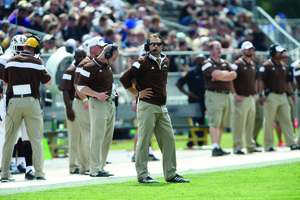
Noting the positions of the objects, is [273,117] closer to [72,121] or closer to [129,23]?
[72,121]

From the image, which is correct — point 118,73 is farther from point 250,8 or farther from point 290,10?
point 290,10

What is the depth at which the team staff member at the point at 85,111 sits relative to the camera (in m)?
8.74

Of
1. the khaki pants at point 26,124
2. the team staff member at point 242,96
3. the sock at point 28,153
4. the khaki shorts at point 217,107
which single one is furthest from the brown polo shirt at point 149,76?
the team staff member at point 242,96

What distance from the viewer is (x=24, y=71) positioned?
7980mm

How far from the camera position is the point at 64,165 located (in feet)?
35.4

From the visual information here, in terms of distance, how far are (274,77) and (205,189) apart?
5.96 meters

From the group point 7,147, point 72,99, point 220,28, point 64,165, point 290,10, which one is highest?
point 290,10

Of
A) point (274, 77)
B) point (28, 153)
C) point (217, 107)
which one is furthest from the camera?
point (274, 77)

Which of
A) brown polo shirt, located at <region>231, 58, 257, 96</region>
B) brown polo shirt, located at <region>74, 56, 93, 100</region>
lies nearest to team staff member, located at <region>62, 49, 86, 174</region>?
brown polo shirt, located at <region>74, 56, 93, 100</region>

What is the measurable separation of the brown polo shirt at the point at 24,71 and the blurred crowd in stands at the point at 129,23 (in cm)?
413

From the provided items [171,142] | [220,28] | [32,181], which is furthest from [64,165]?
[220,28]

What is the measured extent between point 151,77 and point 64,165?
13.6ft

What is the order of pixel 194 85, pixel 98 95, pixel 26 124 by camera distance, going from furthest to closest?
pixel 194 85, pixel 98 95, pixel 26 124


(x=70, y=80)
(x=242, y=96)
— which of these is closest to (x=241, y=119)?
(x=242, y=96)
